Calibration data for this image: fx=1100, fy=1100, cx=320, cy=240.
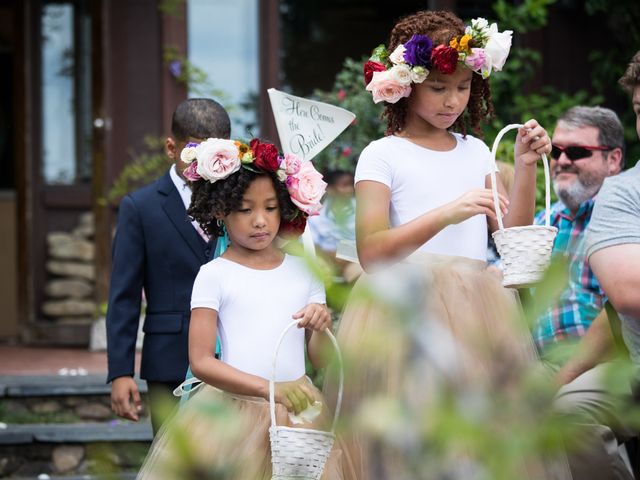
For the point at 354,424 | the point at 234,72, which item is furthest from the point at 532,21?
the point at 354,424

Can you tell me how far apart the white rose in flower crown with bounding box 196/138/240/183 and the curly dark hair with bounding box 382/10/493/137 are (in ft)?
1.40

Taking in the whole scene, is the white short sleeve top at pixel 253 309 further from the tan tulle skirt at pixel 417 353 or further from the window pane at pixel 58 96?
the window pane at pixel 58 96

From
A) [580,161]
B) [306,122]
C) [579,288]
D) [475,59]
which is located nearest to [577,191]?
[580,161]

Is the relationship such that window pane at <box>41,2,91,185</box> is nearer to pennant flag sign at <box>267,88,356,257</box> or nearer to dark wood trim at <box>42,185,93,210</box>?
dark wood trim at <box>42,185,93,210</box>

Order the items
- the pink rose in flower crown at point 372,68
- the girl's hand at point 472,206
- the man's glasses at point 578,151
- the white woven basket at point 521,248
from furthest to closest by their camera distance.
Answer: the man's glasses at point 578,151 < the pink rose in flower crown at point 372,68 < the girl's hand at point 472,206 < the white woven basket at point 521,248

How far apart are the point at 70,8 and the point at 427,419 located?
8.10 m

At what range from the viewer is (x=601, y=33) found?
8039 millimetres

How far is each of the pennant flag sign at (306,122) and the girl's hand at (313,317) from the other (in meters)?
1.03

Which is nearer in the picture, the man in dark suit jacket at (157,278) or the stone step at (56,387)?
the man in dark suit jacket at (157,278)

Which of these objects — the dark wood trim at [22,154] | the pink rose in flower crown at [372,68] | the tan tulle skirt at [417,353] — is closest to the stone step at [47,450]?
the dark wood trim at [22,154]

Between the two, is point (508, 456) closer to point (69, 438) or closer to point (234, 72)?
point (69, 438)

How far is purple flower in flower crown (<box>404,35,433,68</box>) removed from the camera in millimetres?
2754

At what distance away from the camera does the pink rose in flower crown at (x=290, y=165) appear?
3043 millimetres

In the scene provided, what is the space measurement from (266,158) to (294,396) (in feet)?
2.27
